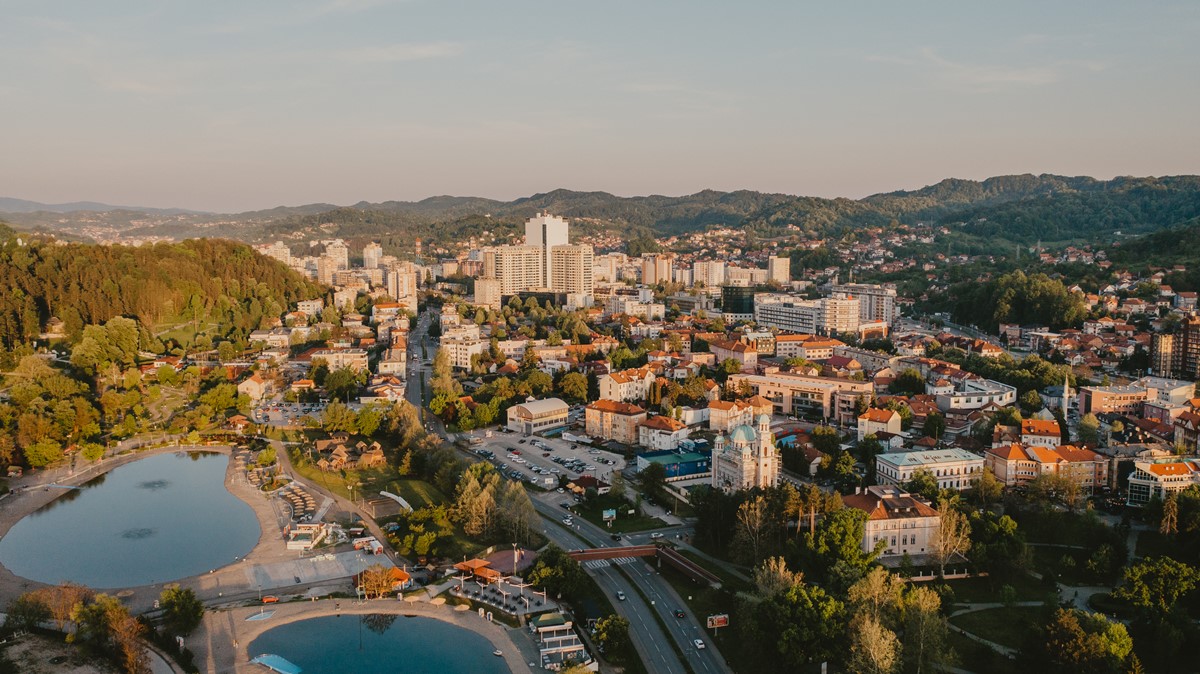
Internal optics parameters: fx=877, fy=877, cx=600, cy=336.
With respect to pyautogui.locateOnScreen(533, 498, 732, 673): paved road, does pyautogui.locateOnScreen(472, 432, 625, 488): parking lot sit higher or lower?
higher

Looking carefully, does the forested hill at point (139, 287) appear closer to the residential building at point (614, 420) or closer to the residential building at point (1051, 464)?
the residential building at point (614, 420)

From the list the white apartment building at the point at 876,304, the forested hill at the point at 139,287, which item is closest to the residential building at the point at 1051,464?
the white apartment building at the point at 876,304

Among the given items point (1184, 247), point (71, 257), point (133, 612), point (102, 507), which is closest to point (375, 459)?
point (102, 507)

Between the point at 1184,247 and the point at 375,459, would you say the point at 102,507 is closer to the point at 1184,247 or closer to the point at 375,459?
the point at 375,459

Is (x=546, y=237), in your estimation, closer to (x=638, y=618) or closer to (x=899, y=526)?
(x=899, y=526)

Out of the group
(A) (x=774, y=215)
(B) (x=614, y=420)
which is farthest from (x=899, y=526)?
(A) (x=774, y=215)

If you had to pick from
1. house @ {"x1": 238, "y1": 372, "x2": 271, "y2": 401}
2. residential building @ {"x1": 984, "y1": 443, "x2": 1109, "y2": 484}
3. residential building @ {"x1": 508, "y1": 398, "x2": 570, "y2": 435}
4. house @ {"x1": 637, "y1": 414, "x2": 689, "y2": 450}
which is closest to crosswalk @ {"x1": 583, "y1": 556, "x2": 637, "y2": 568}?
house @ {"x1": 637, "y1": 414, "x2": 689, "y2": 450}

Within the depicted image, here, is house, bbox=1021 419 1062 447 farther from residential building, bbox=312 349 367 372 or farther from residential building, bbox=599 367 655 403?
residential building, bbox=312 349 367 372
